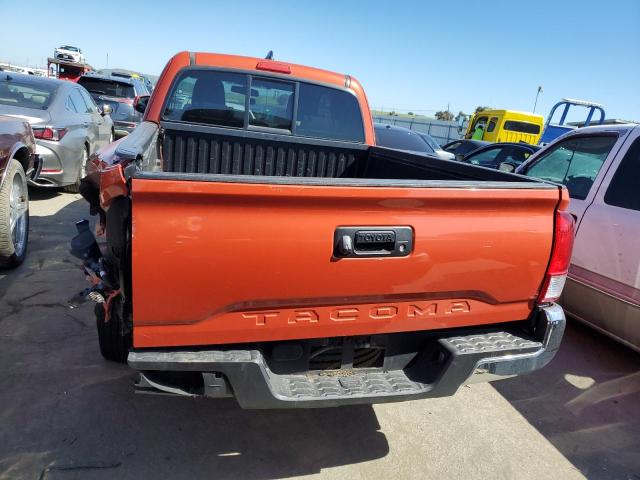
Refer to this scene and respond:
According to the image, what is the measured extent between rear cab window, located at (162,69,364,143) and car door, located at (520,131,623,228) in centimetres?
182

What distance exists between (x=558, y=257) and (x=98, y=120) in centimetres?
793

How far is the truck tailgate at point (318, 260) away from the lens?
1819mm

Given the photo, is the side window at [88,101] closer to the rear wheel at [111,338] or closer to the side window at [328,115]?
the side window at [328,115]

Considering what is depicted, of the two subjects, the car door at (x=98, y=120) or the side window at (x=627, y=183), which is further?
the car door at (x=98, y=120)

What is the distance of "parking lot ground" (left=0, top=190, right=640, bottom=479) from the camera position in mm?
2467

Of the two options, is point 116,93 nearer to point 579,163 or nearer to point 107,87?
point 107,87

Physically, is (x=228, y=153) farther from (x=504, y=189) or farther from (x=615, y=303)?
(x=615, y=303)

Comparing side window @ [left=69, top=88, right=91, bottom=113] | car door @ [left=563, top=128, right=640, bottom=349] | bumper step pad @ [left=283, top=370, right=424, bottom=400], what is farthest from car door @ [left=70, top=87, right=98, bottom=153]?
→ car door @ [left=563, top=128, right=640, bottom=349]

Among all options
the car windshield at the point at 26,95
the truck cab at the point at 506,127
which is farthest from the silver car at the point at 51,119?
the truck cab at the point at 506,127

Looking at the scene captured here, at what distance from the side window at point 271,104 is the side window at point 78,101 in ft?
14.5

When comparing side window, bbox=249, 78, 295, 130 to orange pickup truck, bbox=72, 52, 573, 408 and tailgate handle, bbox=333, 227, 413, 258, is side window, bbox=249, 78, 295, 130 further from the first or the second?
tailgate handle, bbox=333, 227, 413, 258

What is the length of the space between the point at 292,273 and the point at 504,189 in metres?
1.03

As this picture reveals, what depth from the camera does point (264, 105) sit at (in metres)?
4.20

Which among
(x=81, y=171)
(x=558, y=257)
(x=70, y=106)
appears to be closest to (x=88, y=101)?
(x=70, y=106)
